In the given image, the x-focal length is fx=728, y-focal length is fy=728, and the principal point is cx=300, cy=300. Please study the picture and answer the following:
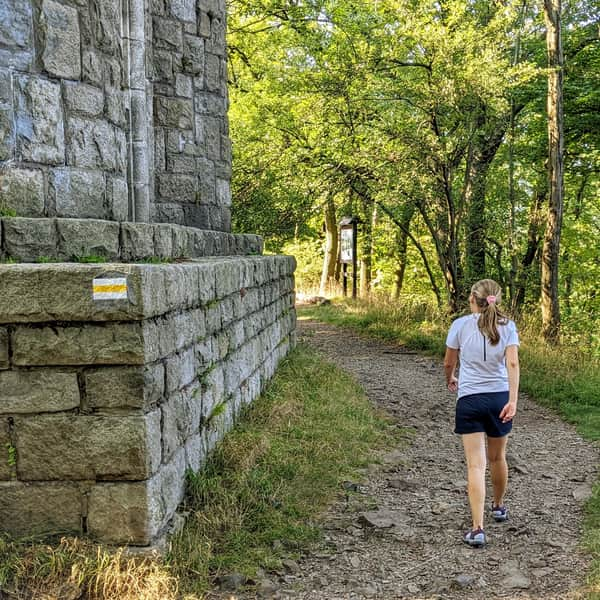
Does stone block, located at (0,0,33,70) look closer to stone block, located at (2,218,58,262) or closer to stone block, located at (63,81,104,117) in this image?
stone block, located at (63,81,104,117)

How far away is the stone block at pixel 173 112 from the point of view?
7105 mm

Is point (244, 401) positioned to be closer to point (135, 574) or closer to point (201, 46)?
point (135, 574)

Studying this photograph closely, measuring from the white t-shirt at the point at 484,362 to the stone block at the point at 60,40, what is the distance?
3061 millimetres

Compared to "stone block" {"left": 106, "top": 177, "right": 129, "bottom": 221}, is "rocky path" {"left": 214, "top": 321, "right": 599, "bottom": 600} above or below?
below

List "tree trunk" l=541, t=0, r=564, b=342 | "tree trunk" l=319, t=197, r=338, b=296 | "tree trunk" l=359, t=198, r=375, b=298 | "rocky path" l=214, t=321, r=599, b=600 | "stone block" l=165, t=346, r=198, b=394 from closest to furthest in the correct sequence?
"rocky path" l=214, t=321, r=599, b=600
"stone block" l=165, t=346, r=198, b=394
"tree trunk" l=541, t=0, r=564, b=342
"tree trunk" l=359, t=198, r=375, b=298
"tree trunk" l=319, t=197, r=338, b=296

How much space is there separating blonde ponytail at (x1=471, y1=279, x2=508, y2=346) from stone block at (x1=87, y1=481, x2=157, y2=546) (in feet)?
7.58

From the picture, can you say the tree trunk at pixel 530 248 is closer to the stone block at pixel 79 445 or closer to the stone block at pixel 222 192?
the stone block at pixel 222 192

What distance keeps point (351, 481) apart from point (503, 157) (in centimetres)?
1018

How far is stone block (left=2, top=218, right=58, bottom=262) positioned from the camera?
4.12 m

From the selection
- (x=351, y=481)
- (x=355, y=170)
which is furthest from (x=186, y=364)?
(x=355, y=170)

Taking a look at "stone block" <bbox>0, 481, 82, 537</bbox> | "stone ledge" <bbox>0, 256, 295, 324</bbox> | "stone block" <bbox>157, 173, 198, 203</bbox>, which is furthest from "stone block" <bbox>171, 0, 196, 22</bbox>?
"stone block" <bbox>0, 481, 82, 537</bbox>

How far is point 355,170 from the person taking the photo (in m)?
13.2

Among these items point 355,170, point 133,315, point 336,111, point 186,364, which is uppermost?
point 336,111

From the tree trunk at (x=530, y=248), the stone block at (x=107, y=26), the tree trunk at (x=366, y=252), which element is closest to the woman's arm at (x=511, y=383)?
the stone block at (x=107, y=26)
